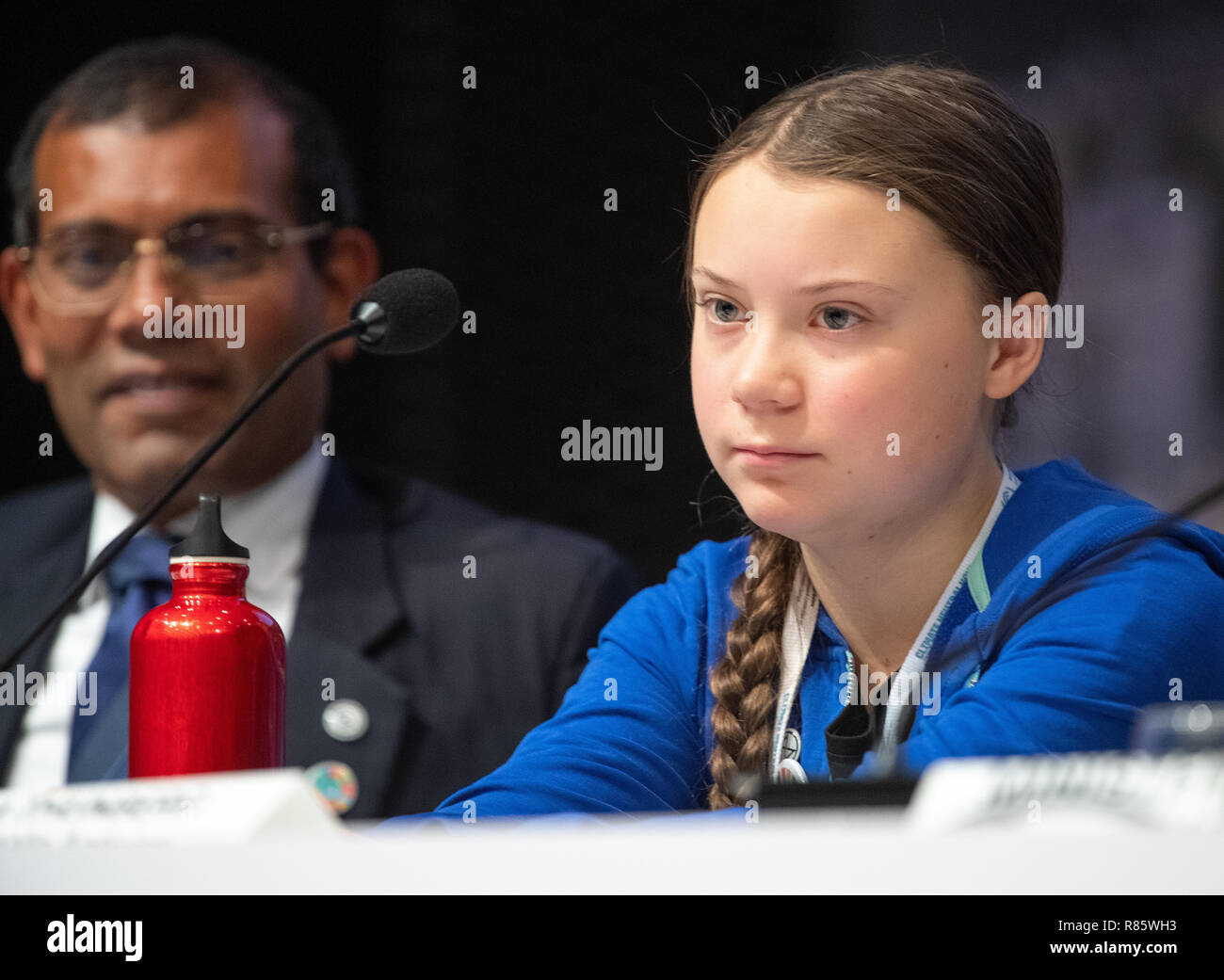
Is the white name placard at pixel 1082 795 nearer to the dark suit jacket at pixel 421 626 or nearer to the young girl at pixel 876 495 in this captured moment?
the young girl at pixel 876 495

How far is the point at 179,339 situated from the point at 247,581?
1.34ft

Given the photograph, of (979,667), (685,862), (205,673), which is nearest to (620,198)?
(979,667)

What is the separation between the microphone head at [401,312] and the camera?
1.08 metres

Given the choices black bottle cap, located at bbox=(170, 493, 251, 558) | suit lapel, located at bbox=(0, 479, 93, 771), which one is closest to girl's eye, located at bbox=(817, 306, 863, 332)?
black bottle cap, located at bbox=(170, 493, 251, 558)

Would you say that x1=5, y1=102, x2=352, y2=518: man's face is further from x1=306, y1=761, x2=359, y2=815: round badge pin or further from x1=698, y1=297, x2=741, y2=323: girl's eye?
x1=306, y1=761, x2=359, y2=815: round badge pin

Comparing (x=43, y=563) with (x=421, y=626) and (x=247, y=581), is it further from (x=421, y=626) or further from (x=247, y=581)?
(x=421, y=626)

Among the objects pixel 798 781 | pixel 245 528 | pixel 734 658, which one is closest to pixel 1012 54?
pixel 734 658

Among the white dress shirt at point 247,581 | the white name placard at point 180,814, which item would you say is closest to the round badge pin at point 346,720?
the white dress shirt at point 247,581

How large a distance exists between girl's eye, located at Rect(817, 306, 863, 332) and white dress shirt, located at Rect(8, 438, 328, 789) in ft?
3.32

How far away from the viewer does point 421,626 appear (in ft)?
6.25

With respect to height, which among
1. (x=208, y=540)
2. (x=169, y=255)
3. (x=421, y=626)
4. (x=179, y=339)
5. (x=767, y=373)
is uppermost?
(x=169, y=255)

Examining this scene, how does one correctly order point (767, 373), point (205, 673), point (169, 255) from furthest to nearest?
point (169, 255), point (767, 373), point (205, 673)

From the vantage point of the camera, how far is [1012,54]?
6.20 feet

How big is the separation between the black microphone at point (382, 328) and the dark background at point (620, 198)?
0.81 m
